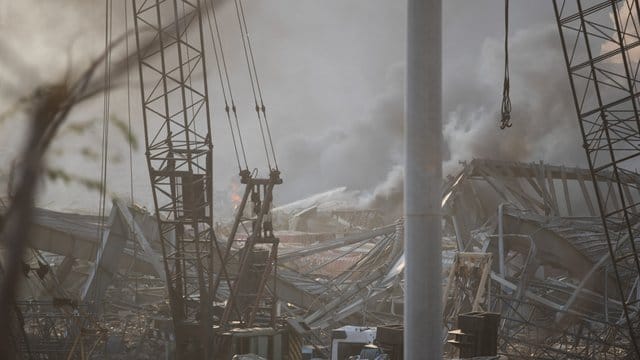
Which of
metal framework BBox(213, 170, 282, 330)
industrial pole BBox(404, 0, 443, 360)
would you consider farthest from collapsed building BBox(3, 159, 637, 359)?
industrial pole BBox(404, 0, 443, 360)

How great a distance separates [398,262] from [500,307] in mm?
5141

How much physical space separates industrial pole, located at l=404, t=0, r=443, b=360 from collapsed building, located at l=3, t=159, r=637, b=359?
781 cm

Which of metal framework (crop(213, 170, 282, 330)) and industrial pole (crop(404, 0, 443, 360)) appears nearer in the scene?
industrial pole (crop(404, 0, 443, 360))

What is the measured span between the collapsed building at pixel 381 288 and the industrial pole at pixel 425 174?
25.6 ft

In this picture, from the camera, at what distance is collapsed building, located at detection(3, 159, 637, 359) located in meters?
20.0

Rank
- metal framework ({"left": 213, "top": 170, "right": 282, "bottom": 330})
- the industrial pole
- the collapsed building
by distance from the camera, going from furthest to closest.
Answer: the collapsed building → metal framework ({"left": 213, "top": 170, "right": 282, "bottom": 330}) → the industrial pole

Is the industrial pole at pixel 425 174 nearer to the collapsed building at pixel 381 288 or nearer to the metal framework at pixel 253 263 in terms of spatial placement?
the collapsed building at pixel 381 288

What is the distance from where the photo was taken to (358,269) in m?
28.7

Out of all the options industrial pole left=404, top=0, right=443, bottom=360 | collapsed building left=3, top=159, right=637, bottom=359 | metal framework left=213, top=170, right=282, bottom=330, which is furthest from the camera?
collapsed building left=3, top=159, right=637, bottom=359

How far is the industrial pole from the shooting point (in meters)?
9.99

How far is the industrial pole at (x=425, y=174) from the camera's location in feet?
32.8

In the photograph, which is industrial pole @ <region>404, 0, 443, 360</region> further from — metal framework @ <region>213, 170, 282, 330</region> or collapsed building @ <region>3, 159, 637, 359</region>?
metal framework @ <region>213, 170, 282, 330</region>

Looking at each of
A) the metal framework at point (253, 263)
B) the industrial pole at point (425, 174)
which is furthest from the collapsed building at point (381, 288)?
the industrial pole at point (425, 174)

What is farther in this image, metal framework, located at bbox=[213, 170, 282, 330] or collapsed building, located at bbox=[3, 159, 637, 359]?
collapsed building, located at bbox=[3, 159, 637, 359]
